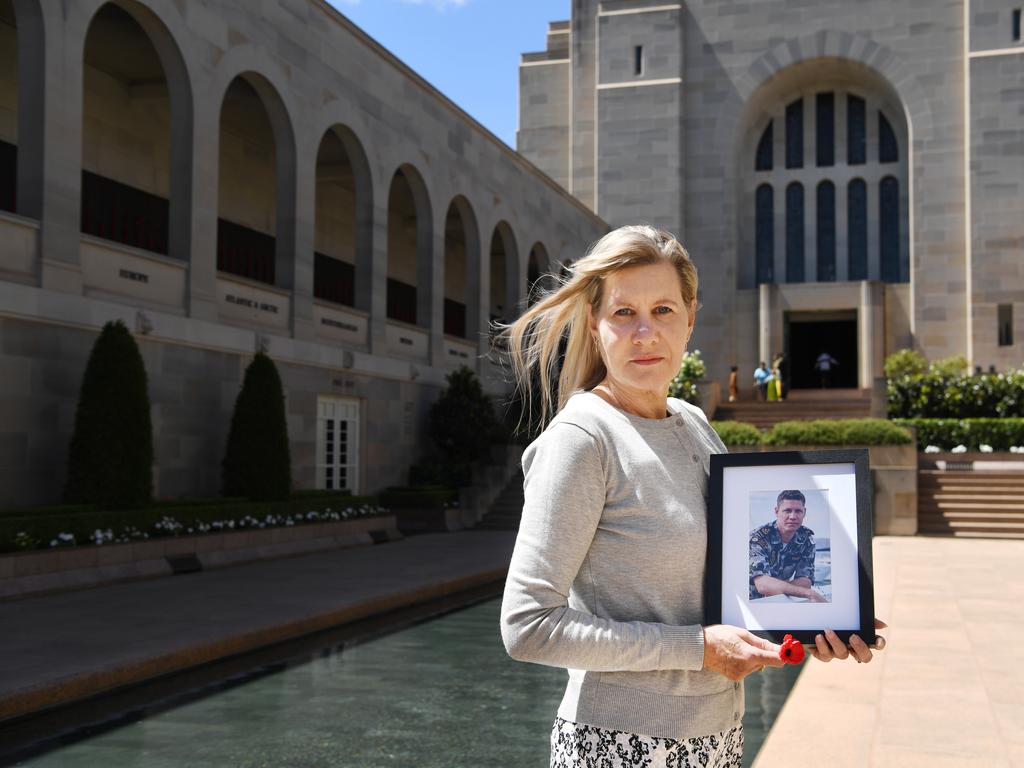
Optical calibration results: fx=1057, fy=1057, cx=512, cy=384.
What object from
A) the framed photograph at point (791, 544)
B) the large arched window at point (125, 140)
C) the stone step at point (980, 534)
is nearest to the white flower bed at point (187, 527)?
the large arched window at point (125, 140)

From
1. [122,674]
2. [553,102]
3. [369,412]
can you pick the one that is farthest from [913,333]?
[122,674]

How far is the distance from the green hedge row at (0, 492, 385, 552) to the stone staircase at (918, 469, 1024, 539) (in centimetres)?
1305

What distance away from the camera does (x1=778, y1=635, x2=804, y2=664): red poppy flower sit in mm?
2242

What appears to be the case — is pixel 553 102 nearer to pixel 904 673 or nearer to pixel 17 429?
pixel 17 429

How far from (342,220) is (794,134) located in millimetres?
23786

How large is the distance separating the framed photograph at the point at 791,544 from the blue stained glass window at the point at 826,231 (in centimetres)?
4432

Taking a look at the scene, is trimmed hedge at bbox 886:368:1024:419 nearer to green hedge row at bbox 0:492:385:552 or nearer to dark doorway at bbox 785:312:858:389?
dark doorway at bbox 785:312:858:389

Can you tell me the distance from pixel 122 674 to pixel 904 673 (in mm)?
6190

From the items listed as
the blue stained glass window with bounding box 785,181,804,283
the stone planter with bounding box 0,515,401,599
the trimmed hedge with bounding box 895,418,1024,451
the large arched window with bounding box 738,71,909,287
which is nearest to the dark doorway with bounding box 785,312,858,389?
the blue stained glass window with bounding box 785,181,804,283

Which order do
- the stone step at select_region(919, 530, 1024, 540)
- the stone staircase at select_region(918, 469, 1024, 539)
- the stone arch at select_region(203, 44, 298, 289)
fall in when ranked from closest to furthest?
the stone arch at select_region(203, 44, 298, 289) < the stone step at select_region(919, 530, 1024, 540) < the stone staircase at select_region(918, 469, 1024, 539)

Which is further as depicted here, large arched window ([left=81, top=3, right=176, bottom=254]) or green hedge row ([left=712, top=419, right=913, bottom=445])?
green hedge row ([left=712, top=419, right=913, bottom=445])

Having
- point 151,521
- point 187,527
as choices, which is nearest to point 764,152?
point 187,527

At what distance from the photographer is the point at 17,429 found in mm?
14258

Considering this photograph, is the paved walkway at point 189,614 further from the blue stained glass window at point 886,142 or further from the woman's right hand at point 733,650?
the blue stained glass window at point 886,142
